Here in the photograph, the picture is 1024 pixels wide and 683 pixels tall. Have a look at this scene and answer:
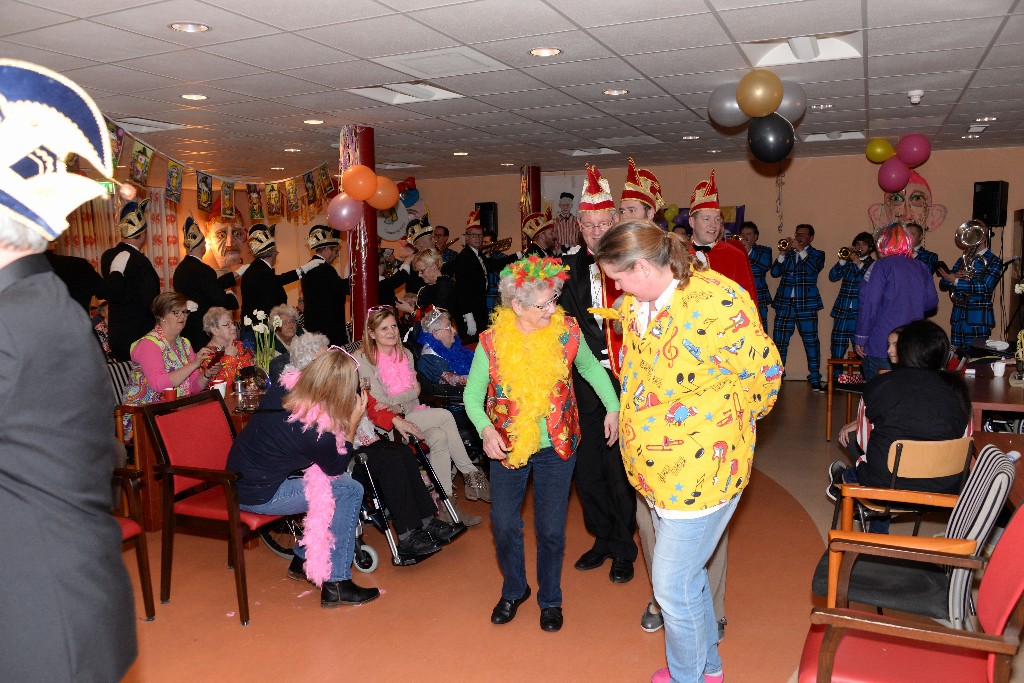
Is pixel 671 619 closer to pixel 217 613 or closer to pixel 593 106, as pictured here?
pixel 217 613

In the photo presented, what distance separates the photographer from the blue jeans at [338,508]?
3.53m

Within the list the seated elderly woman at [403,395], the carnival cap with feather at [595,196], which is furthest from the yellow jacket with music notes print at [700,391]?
the seated elderly woman at [403,395]

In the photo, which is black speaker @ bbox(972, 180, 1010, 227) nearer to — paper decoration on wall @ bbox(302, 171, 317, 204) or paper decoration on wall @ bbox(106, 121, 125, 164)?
paper decoration on wall @ bbox(302, 171, 317, 204)

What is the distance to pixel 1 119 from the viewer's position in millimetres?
1316

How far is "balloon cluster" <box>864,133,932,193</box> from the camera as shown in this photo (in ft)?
24.6

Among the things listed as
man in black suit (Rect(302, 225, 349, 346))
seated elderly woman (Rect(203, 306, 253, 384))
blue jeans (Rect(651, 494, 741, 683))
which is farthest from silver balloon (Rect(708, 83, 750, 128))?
Result: blue jeans (Rect(651, 494, 741, 683))

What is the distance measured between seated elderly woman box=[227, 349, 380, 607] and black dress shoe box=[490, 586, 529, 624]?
0.60 metres

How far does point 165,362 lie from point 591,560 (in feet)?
8.47

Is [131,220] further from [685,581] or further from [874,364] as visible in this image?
[874,364]

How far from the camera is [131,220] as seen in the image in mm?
6113

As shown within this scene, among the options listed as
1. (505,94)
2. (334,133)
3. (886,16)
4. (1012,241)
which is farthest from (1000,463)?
(1012,241)

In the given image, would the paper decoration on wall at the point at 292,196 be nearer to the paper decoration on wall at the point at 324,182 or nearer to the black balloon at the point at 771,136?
the paper decoration on wall at the point at 324,182

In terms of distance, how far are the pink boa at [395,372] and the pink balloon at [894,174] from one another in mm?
5615

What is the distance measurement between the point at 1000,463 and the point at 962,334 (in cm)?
675
